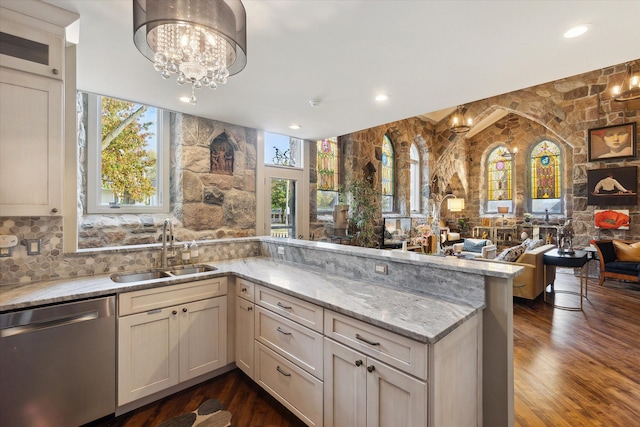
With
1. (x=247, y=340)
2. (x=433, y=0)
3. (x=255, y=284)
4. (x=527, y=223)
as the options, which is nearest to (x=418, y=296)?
(x=255, y=284)

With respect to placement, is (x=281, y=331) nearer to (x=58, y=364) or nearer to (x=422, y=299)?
(x=422, y=299)

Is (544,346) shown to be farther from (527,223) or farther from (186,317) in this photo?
(527,223)

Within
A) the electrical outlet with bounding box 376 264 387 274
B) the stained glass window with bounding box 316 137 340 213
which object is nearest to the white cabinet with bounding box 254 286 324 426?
the electrical outlet with bounding box 376 264 387 274

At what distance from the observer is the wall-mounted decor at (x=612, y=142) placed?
518 cm

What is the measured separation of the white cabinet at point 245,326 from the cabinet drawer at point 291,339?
0.11 m

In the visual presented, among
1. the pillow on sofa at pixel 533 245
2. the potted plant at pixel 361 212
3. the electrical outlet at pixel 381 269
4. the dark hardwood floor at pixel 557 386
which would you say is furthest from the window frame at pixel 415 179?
the electrical outlet at pixel 381 269

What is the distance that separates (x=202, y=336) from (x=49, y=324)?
941mm

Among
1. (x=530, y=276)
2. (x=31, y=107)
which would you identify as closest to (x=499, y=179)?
(x=530, y=276)

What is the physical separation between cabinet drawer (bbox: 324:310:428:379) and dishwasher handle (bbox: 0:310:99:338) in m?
1.50

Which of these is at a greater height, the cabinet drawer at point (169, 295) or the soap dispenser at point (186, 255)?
the soap dispenser at point (186, 255)

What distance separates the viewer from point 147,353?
2.00 m

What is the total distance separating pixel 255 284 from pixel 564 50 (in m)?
2.75

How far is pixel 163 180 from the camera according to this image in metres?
3.38

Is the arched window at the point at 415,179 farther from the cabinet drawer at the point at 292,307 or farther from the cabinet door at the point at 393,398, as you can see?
the cabinet door at the point at 393,398
